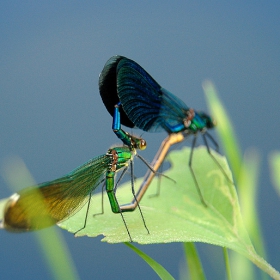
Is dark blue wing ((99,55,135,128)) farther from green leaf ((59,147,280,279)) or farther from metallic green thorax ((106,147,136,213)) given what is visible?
green leaf ((59,147,280,279))

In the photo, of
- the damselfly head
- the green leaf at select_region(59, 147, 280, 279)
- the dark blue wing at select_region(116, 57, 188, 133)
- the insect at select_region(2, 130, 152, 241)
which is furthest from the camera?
the damselfly head

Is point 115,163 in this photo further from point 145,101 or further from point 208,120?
point 208,120

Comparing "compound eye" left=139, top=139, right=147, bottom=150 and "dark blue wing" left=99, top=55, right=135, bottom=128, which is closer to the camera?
"dark blue wing" left=99, top=55, right=135, bottom=128

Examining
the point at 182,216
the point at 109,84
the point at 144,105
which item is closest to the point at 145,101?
the point at 144,105

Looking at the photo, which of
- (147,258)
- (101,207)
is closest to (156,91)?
(101,207)

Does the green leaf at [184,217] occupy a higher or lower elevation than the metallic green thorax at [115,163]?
lower

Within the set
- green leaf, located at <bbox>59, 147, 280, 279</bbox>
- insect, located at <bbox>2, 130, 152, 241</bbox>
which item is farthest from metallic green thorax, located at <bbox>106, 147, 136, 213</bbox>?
green leaf, located at <bbox>59, 147, 280, 279</bbox>

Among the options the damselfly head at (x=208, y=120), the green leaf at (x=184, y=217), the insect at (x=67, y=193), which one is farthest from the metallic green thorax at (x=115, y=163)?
the damselfly head at (x=208, y=120)

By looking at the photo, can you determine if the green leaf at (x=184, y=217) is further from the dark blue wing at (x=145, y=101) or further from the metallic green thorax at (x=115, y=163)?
the dark blue wing at (x=145, y=101)
